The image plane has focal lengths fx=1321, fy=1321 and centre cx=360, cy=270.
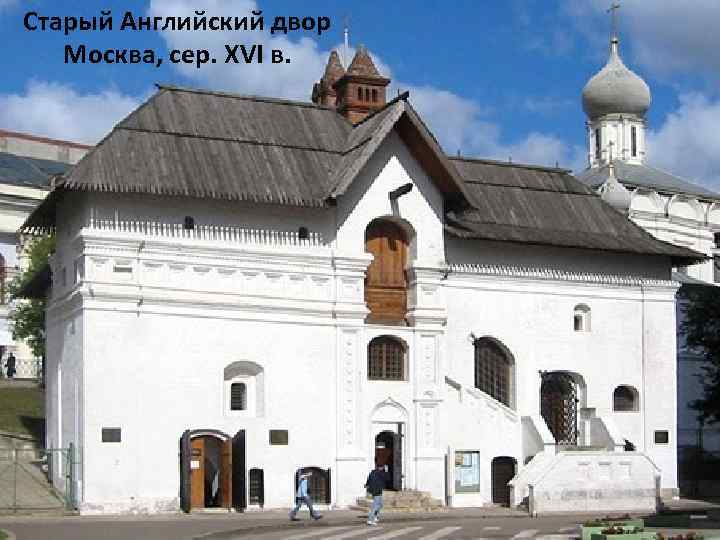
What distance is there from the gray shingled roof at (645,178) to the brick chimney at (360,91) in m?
30.9

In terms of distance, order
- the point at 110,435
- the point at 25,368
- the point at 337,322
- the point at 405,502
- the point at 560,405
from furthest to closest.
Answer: the point at 25,368, the point at 560,405, the point at 337,322, the point at 405,502, the point at 110,435

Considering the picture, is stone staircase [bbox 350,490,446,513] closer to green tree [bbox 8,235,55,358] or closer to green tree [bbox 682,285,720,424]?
green tree [bbox 682,285,720,424]

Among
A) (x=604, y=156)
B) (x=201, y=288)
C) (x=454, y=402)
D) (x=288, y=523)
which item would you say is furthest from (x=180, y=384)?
(x=604, y=156)

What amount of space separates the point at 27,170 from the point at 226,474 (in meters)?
41.5

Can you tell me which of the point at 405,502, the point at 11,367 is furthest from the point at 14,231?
the point at 405,502

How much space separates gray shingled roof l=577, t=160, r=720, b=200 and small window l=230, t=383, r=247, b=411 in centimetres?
4059

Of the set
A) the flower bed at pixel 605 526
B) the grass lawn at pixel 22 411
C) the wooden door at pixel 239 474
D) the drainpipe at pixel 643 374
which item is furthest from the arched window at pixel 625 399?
the grass lawn at pixel 22 411

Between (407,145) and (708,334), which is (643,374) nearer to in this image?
(708,334)

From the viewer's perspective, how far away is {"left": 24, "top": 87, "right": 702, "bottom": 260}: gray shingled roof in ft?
120

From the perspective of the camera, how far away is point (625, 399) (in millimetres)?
44125

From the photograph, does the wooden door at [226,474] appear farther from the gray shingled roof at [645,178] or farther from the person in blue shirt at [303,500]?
the gray shingled roof at [645,178]

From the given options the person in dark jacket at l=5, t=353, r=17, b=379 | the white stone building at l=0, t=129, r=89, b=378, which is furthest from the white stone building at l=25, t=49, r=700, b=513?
the white stone building at l=0, t=129, r=89, b=378

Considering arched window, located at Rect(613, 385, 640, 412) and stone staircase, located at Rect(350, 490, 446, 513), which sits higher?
arched window, located at Rect(613, 385, 640, 412)

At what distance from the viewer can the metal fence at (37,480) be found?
116 feet
